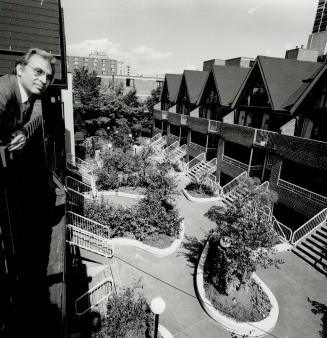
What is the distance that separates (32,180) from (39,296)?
171 cm

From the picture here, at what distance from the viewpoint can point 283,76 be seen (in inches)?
792

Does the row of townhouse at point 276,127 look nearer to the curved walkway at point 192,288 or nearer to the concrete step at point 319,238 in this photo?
the concrete step at point 319,238

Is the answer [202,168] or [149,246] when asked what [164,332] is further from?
[202,168]

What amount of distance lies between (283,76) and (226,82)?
708 cm

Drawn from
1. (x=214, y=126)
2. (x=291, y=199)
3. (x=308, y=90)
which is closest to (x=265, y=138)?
(x=308, y=90)

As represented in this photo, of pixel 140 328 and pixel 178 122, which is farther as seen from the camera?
pixel 178 122

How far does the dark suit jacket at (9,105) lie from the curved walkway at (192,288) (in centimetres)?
978

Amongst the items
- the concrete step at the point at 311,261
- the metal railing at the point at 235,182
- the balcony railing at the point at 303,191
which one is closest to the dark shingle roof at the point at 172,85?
the metal railing at the point at 235,182

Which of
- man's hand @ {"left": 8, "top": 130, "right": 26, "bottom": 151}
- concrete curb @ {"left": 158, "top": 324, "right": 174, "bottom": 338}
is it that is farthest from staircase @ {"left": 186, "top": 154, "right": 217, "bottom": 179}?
man's hand @ {"left": 8, "top": 130, "right": 26, "bottom": 151}

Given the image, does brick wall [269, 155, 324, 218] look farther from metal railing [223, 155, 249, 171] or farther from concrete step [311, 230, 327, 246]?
metal railing [223, 155, 249, 171]

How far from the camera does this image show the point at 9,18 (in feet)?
28.8

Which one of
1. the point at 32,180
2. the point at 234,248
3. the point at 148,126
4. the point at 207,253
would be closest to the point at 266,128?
the point at 207,253

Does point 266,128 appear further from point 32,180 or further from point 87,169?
point 32,180

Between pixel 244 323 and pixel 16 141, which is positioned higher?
pixel 16 141
